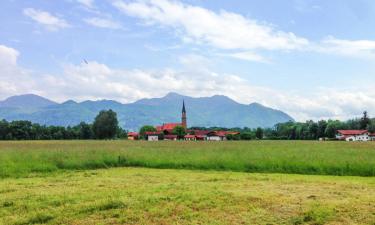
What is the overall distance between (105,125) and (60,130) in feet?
62.8

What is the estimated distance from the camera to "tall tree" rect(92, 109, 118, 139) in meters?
129

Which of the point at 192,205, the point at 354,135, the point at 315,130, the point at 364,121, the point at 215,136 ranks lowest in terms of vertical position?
the point at 192,205

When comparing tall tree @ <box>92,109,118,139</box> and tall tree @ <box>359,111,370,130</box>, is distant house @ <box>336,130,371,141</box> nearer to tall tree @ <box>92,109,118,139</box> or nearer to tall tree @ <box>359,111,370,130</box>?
tall tree @ <box>359,111,370,130</box>

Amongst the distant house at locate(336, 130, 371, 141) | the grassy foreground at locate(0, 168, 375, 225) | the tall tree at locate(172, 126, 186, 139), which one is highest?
the tall tree at locate(172, 126, 186, 139)

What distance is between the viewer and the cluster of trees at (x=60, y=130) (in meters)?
125

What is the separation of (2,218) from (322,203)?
931 centimetres

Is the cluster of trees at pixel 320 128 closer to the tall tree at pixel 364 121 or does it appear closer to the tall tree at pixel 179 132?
the tall tree at pixel 364 121

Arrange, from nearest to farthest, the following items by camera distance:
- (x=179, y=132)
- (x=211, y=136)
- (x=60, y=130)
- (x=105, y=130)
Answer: (x=105, y=130) → (x=60, y=130) → (x=179, y=132) → (x=211, y=136)

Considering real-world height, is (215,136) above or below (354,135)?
above

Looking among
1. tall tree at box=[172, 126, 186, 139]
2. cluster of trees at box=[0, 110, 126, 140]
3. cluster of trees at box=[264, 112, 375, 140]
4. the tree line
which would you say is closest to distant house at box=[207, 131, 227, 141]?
the tree line

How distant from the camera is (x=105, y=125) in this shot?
12912cm

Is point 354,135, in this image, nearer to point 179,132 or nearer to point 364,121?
point 364,121

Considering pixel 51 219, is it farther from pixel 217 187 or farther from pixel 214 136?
pixel 214 136

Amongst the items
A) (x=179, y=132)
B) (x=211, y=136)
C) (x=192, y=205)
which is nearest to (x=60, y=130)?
(x=179, y=132)
